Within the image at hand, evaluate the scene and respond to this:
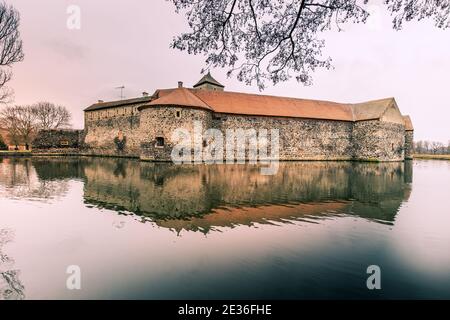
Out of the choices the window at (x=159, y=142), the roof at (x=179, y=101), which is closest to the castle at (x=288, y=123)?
the roof at (x=179, y=101)

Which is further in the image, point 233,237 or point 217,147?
point 217,147

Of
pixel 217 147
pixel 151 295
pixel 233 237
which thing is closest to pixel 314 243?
pixel 233 237

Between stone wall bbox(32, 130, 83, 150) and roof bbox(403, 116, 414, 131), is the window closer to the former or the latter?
stone wall bbox(32, 130, 83, 150)

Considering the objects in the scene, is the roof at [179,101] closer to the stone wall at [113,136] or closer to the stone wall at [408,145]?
the stone wall at [113,136]

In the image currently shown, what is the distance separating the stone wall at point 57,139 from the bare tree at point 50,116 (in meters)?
11.9

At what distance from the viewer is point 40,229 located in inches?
193

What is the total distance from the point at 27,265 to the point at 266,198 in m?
6.17

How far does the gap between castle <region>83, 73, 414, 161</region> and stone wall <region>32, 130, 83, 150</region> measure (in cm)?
365

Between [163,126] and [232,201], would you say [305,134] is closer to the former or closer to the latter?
[163,126]

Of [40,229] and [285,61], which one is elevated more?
[285,61]

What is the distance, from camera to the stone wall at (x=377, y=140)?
101ft

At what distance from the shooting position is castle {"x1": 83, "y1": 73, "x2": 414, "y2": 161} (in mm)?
27484

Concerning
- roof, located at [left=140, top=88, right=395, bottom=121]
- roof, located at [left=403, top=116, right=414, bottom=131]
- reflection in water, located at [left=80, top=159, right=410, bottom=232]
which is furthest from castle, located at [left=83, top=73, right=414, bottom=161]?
reflection in water, located at [left=80, top=159, right=410, bottom=232]
